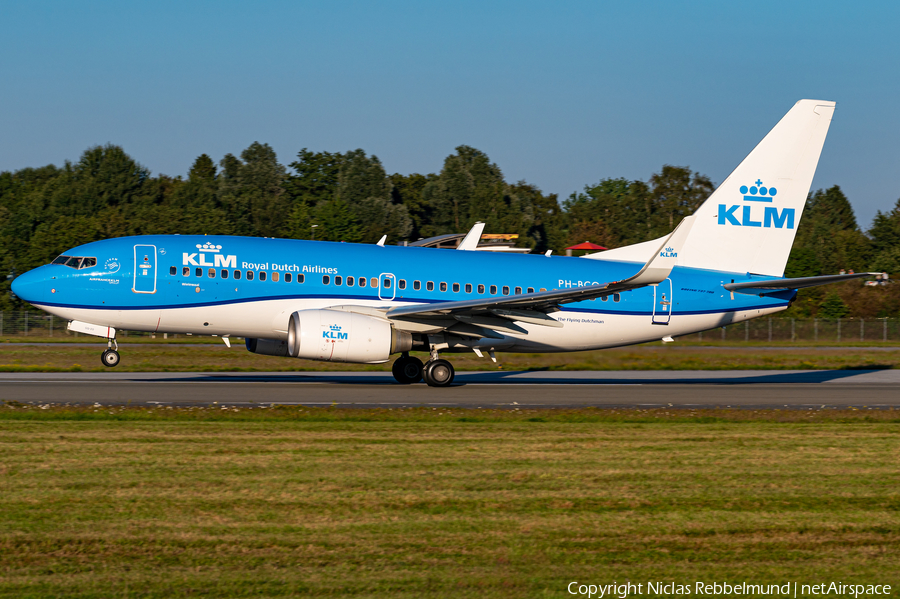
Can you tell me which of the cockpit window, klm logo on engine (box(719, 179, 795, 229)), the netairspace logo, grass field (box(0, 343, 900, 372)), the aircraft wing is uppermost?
klm logo on engine (box(719, 179, 795, 229))

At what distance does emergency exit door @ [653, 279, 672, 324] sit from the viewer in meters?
26.3

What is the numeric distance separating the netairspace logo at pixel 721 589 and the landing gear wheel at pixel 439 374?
17.3m

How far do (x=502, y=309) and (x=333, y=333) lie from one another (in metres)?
4.59

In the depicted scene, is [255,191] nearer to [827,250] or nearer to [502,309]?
[827,250]

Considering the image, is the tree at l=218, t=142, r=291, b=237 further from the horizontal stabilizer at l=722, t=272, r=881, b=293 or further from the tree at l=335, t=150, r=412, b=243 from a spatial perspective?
the horizontal stabilizer at l=722, t=272, r=881, b=293

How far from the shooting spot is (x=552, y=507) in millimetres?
9445

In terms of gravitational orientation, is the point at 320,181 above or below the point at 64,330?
above

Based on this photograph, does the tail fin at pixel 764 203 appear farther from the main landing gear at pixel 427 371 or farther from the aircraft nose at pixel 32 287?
the aircraft nose at pixel 32 287

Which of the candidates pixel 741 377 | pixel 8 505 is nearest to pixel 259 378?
pixel 741 377

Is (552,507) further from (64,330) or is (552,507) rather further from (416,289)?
(64,330)

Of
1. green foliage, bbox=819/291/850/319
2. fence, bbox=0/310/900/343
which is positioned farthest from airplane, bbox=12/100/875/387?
green foliage, bbox=819/291/850/319

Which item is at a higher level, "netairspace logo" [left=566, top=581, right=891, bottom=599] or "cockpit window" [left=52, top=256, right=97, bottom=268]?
"cockpit window" [left=52, top=256, right=97, bottom=268]

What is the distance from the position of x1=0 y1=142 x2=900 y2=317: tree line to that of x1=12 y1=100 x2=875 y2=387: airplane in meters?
60.4

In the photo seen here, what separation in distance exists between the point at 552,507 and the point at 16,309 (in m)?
63.5
